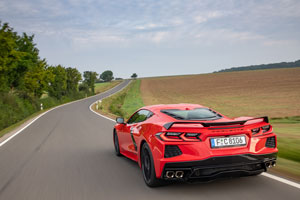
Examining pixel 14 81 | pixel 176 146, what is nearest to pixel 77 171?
pixel 176 146

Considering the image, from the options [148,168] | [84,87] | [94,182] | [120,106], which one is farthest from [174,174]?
[84,87]

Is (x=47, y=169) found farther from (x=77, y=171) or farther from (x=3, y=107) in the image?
(x=3, y=107)

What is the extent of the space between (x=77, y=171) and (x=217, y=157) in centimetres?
308

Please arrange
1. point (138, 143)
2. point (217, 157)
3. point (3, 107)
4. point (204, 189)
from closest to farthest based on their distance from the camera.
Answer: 1. point (217, 157)
2. point (204, 189)
3. point (138, 143)
4. point (3, 107)

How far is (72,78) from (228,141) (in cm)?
6291

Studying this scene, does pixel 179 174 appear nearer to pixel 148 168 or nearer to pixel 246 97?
pixel 148 168

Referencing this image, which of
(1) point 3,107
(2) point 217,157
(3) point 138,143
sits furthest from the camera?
(1) point 3,107

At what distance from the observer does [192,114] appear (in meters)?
5.37

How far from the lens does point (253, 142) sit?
14.6 feet

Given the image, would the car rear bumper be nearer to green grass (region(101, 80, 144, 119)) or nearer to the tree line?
green grass (region(101, 80, 144, 119))

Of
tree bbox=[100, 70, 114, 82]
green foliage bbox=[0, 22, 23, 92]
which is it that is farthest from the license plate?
tree bbox=[100, 70, 114, 82]

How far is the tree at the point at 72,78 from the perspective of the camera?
61.7 meters

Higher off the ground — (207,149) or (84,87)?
(207,149)

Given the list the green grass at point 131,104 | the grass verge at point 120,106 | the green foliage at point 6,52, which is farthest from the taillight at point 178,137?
the green foliage at point 6,52
